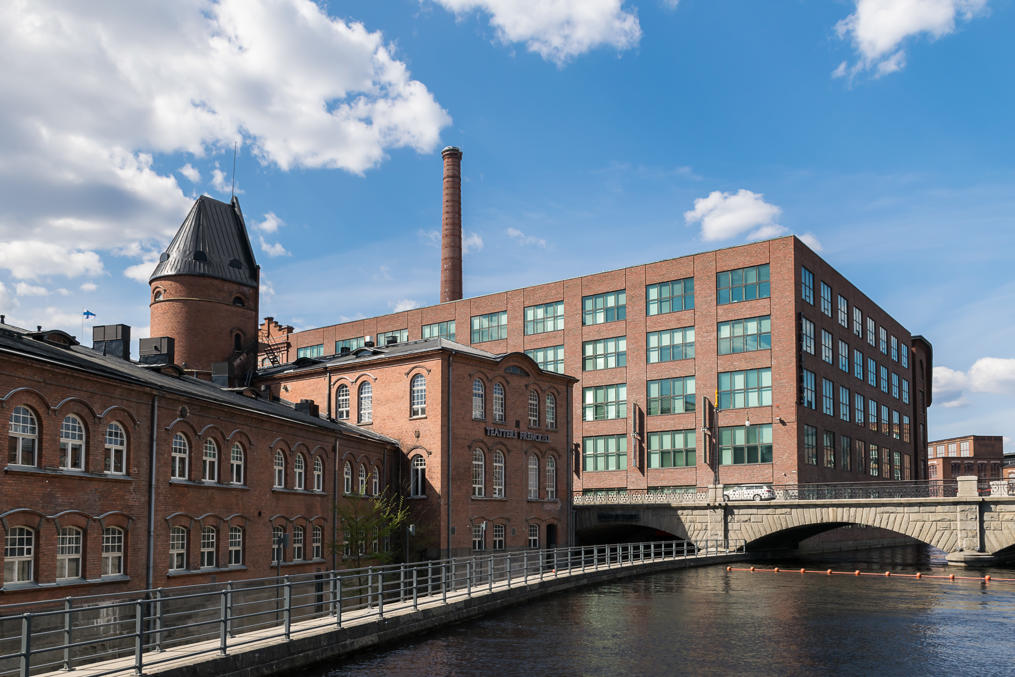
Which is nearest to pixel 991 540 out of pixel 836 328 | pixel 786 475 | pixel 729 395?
pixel 786 475

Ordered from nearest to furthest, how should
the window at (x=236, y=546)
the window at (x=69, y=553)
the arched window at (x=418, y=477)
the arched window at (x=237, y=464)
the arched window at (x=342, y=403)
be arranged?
the window at (x=69, y=553) → the window at (x=236, y=546) → the arched window at (x=237, y=464) → the arched window at (x=418, y=477) → the arched window at (x=342, y=403)

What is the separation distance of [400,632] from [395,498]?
23.4 m

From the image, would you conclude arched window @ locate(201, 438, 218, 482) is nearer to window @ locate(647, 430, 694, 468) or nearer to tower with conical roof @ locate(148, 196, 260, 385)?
tower with conical roof @ locate(148, 196, 260, 385)

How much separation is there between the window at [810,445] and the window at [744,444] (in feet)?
8.75

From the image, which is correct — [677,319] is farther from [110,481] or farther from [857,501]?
[110,481]

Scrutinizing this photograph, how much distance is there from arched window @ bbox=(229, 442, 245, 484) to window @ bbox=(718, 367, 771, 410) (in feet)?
127

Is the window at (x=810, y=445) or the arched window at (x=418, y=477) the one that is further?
the window at (x=810, y=445)

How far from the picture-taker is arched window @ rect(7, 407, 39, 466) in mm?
24891

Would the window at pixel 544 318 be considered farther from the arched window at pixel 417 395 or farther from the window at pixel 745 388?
the arched window at pixel 417 395

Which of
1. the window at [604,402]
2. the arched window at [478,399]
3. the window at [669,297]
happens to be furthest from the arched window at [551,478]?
the window at [669,297]

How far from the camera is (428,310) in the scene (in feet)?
279

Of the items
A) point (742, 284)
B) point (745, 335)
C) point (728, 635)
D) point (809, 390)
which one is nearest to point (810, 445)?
point (809, 390)

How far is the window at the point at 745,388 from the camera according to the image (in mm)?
63531

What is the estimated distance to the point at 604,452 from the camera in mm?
70812
